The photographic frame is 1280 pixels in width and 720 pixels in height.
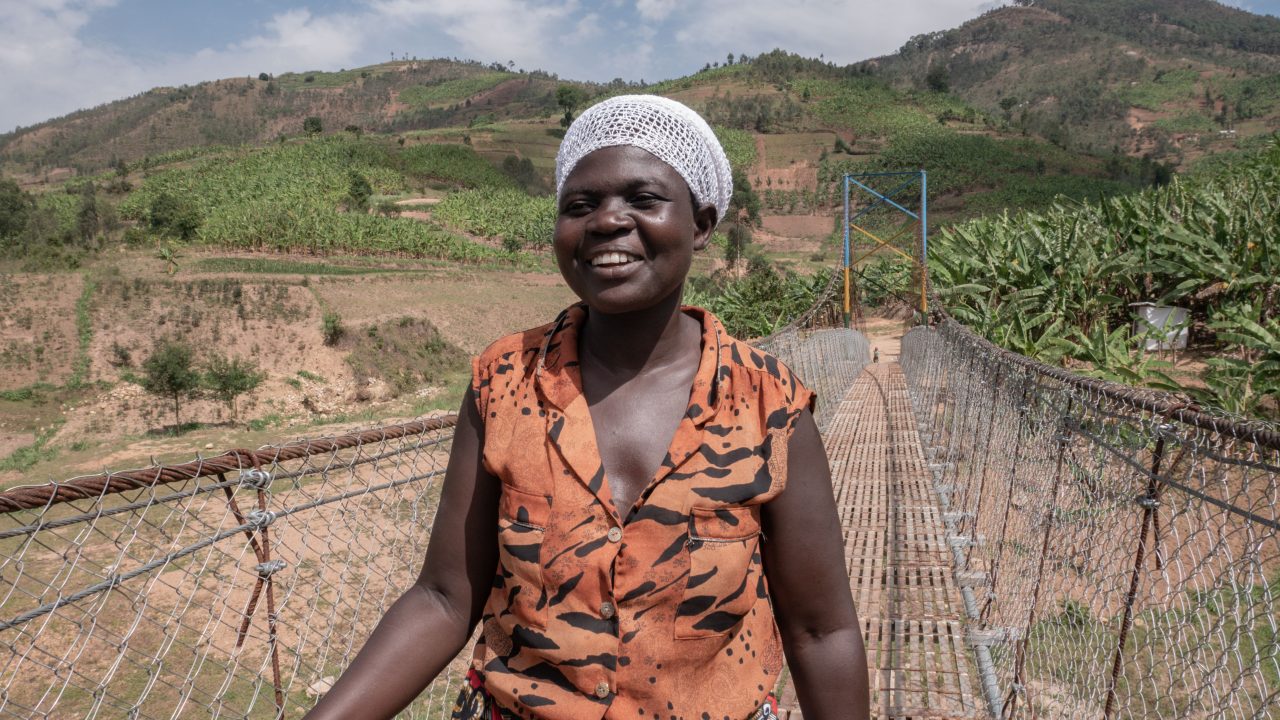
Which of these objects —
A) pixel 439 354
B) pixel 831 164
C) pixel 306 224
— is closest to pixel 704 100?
pixel 831 164

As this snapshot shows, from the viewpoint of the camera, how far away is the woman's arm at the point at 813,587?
977 millimetres

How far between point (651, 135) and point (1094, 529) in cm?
174

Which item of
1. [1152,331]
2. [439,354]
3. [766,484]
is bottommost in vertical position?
[439,354]

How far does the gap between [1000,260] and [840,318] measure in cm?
901

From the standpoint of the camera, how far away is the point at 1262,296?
7027mm

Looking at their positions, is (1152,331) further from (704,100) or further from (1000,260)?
(704,100)

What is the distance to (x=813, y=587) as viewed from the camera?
997 mm

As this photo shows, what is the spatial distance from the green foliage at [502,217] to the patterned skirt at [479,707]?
112ft

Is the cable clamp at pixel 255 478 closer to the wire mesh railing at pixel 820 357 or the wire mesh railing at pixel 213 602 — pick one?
the wire mesh railing at pixel 213 602

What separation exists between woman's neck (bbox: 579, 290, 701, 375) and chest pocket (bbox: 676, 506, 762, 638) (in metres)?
0.24

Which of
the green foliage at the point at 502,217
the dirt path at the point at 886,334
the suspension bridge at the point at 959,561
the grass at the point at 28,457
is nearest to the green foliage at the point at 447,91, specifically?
the green foliage at the point at 502,217

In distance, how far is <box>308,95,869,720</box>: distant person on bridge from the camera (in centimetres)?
91

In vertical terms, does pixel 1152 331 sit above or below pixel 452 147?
below

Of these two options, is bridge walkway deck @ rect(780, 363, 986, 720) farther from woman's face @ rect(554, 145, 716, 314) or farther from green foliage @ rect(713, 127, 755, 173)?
green foliage @ rect(713, 127, 755, 173)
